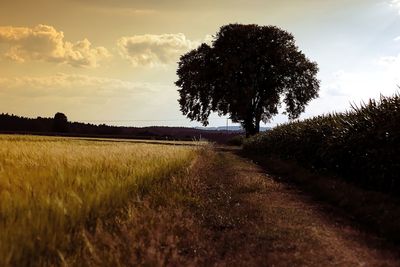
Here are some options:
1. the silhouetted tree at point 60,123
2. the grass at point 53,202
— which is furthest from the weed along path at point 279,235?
the silhouetted tree at point 60,123

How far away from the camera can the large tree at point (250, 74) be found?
5538cm

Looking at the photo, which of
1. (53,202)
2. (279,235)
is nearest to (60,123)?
(279,235)

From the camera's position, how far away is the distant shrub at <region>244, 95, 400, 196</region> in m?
13.4

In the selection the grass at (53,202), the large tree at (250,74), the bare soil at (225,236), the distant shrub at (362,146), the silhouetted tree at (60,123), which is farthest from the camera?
the silhouetted tree at (60,123)

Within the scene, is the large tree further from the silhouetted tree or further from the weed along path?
the weed along path

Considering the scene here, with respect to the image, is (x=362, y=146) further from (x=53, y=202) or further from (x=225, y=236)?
(x=53, y=202)

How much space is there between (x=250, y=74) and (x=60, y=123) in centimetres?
3974

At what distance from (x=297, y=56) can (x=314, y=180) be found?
1694 inches

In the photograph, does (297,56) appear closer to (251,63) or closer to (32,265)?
(251,63)

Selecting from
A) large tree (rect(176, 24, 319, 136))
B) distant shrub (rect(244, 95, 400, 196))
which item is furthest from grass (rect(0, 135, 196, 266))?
large tree (rect(176, 24, 319, 136))

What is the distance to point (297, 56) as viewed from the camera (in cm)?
5750

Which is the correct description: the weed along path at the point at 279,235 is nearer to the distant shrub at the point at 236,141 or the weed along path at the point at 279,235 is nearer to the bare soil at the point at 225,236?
the bare soil at the point at 225,236

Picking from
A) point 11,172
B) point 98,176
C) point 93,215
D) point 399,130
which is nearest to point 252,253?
point 93,215

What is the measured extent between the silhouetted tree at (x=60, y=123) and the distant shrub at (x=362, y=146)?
65.2 metres
